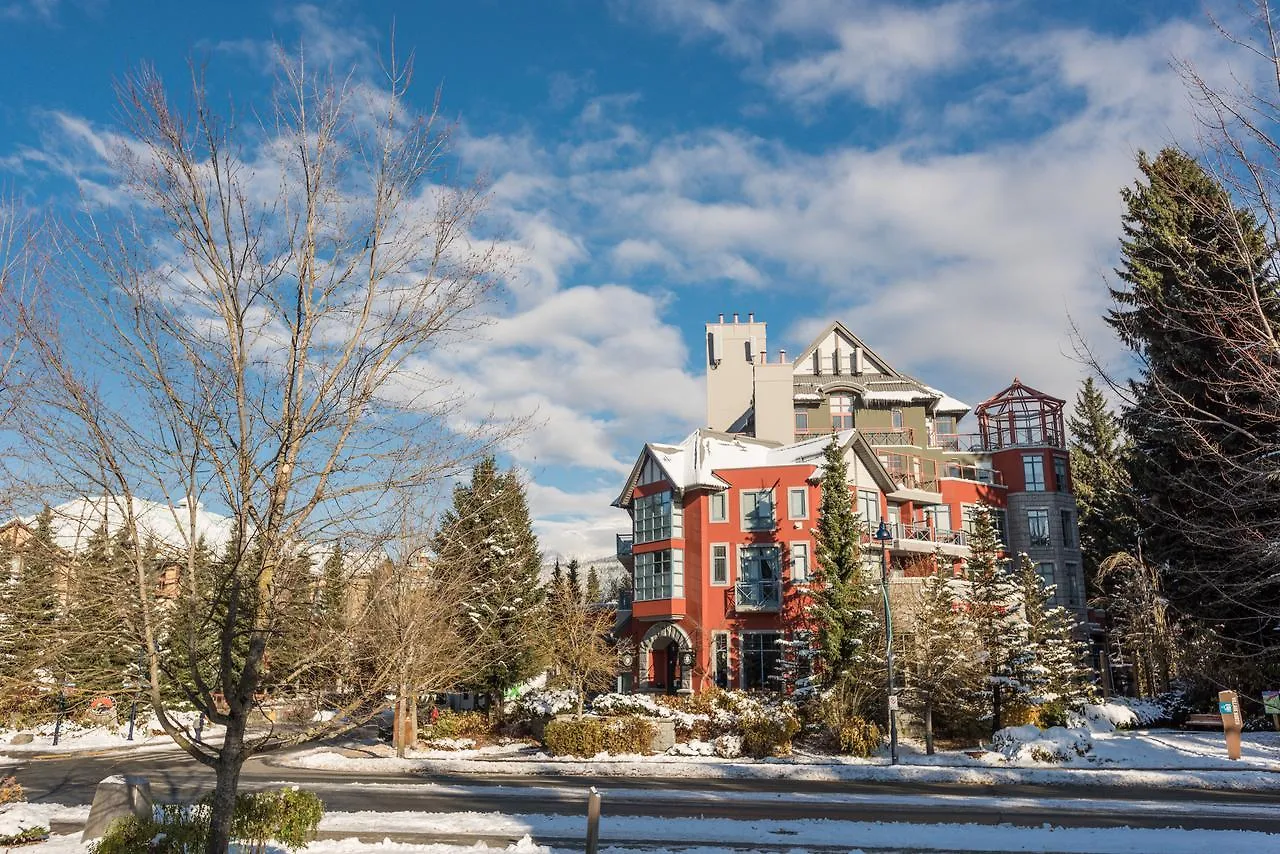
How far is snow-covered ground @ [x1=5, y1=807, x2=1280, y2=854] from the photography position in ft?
42.1

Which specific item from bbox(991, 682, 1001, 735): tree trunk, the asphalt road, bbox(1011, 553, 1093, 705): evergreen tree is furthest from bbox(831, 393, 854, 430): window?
the asphalt road

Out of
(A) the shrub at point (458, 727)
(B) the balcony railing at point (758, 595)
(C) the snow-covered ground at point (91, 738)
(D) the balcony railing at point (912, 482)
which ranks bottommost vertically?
(C) the snow-covered ground at point (91, 738)

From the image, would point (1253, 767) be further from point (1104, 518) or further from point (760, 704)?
point (1104, 518)

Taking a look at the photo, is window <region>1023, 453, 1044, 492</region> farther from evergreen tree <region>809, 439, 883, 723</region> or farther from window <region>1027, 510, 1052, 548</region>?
evergreen tree <region>809, 439, 883, 723</region>

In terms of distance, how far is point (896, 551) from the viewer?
45.0m

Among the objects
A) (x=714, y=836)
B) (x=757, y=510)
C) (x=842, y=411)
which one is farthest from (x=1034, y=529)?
(x=714, y=836)

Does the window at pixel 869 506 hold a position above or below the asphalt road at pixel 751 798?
above

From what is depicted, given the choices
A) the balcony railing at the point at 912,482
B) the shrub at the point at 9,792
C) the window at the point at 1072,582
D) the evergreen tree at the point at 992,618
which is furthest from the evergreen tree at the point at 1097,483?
the shrub at the point at 9,792

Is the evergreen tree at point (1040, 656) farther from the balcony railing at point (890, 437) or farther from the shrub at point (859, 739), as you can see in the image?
the balcony railing at point (890, 437)

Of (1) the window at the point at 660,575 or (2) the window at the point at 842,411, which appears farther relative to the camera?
(2) the window at the point at 842,411

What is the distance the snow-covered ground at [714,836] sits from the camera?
1282cm

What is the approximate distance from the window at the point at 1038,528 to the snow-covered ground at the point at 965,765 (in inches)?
798

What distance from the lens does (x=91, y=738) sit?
39188mm

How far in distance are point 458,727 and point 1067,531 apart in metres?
35.5
